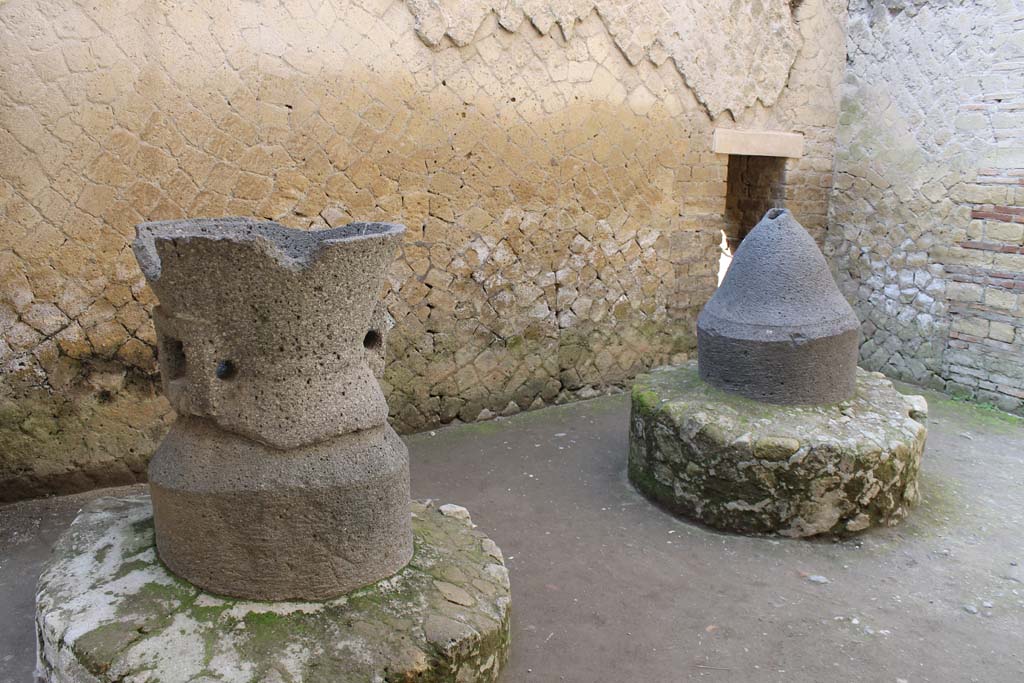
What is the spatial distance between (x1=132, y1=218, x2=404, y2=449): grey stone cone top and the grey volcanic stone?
74mm

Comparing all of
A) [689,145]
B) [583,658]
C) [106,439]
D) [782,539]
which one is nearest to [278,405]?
[583,658]

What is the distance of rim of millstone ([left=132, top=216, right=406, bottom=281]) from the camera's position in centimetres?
215

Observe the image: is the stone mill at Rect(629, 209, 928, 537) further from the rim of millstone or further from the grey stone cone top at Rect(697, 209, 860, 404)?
the rim of millstone

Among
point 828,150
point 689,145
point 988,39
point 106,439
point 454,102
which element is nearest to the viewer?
point 106,439

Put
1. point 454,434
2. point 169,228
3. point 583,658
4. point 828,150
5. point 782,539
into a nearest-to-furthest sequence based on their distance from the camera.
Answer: point 169,228, point 583,658, point 782,539, point 454,434, point 828,150

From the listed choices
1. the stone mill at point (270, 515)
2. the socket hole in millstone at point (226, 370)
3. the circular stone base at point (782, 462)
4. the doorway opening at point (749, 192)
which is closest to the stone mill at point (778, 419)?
the circular stone base at point (782, 462)

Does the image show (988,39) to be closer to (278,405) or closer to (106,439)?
(278,405)

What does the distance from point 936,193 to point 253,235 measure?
5223mm

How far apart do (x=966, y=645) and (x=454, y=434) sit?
2880 millimetres

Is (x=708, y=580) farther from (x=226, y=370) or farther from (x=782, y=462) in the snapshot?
(x=226, y=370)

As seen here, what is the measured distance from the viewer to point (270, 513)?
2.27 metres

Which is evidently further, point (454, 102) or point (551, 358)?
point (551, 358)

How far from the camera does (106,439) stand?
3.89m

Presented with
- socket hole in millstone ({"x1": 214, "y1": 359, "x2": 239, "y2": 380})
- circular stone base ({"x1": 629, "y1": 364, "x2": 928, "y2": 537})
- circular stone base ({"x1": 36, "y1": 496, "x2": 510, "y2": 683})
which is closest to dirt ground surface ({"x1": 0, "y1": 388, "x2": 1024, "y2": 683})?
circular stone base ({"x1": 629, "y1": 364, "x2": 928, "y2": 537})
